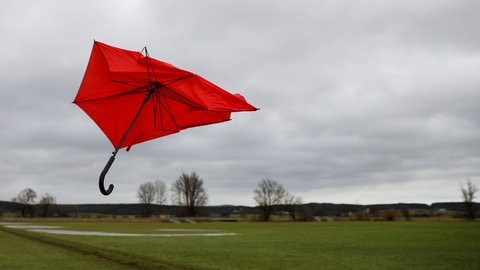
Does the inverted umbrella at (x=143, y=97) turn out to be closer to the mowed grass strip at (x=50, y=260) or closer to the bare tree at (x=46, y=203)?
the mowed grass strip at (x=50, y=260)

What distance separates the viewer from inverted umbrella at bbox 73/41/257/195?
9891 millimetres

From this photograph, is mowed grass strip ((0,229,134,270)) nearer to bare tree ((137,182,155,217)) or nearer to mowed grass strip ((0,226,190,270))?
mowed grass strip ((0,226,190,270))

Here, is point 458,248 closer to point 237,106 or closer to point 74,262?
point 74,262

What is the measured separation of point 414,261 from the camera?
24969 mm

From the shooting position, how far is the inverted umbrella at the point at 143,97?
9891 millimetres

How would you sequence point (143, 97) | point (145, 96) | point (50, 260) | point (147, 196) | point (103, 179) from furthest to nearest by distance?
1. point (147, 196)
2. point (50, 260)
3. point (143, 97)
4. point (145, 96)
5. point (103, 179)

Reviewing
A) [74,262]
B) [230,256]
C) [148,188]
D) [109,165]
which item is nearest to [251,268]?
[230,256]

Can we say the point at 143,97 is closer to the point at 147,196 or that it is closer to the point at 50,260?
the point at 50,260

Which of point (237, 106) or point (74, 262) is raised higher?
point (237, 106)

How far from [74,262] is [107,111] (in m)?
12.7

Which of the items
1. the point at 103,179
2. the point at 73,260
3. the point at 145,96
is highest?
the point at 145,96

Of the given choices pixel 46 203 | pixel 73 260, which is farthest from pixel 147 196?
pixel 73 260

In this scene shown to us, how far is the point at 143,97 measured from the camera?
36.0 ft

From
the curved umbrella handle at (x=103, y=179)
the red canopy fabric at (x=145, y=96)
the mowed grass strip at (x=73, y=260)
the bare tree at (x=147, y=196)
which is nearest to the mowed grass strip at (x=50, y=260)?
the mowed grass strip at (x=73, y=260)
